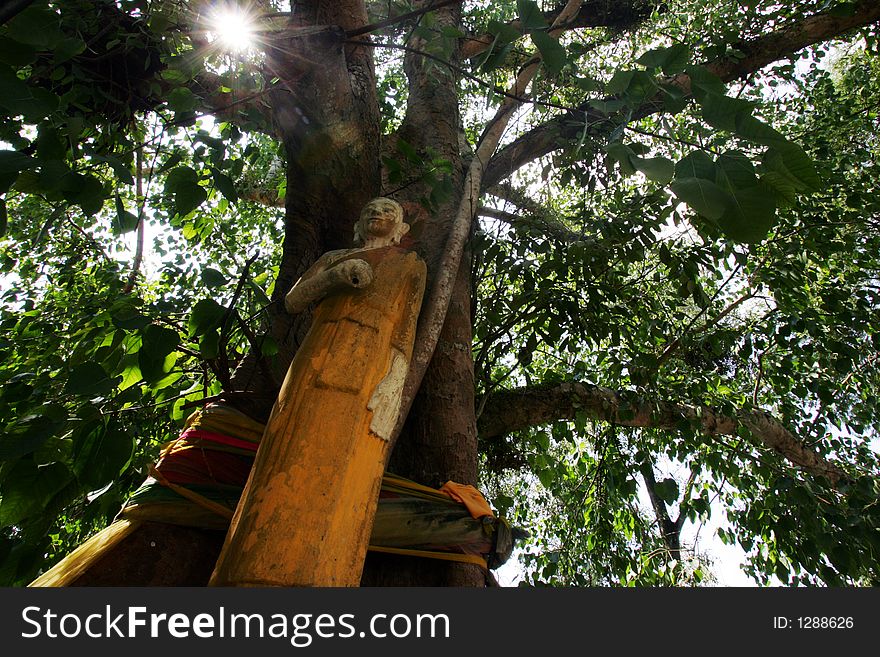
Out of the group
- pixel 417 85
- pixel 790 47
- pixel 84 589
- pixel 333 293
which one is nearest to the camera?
pixel 84 589

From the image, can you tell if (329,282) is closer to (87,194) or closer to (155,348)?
(155,348)

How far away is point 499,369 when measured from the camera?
459 centimetres

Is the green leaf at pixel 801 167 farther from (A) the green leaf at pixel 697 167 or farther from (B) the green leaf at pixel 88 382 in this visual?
(B) the green leaf at pixel 88 382

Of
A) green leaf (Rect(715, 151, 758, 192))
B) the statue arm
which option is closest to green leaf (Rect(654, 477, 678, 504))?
the statue arm

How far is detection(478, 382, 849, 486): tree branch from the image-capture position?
3533mm

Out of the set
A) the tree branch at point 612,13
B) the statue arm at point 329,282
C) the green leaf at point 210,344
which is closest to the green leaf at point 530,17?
the statue arm at point 329,282

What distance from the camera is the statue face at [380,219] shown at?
1966 millimetres

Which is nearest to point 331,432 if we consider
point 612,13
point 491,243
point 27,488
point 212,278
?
point 212,278

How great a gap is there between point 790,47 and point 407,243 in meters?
4.18

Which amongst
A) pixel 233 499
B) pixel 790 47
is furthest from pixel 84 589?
pixel 790 47

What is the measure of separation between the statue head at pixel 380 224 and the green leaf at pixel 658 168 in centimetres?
107

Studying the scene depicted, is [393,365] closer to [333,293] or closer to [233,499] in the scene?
[333,293]

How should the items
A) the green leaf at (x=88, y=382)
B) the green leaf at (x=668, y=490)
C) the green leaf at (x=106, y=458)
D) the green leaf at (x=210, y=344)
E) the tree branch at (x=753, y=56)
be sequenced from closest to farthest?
the green leaf at (x=88, y=382), the green leaf at (x=106, y=458), the green leaf at (x=210, y=344), the green leaf at (x=668, y=490), the tree branch at (x=753, y=56)

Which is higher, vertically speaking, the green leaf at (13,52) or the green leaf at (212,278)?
the green leaf at (13,52)
